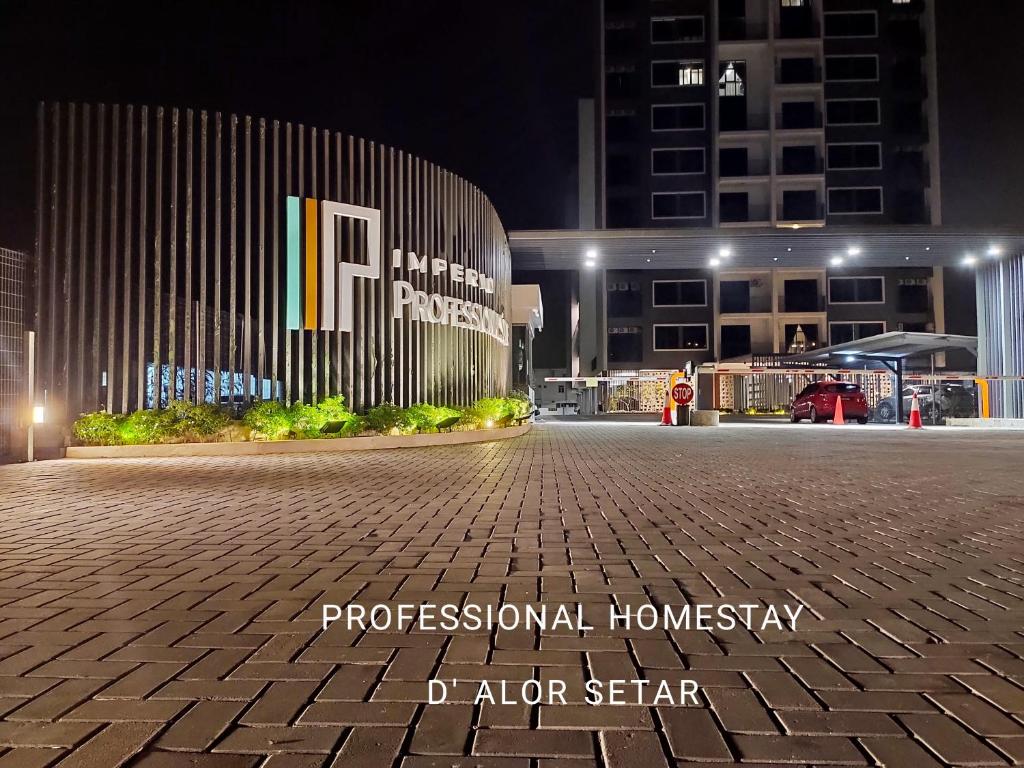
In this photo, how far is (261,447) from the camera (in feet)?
38.8

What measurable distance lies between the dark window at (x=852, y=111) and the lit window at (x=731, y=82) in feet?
20.6

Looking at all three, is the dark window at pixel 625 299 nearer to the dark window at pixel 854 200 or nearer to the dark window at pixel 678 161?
the dark window at pixel 678 161

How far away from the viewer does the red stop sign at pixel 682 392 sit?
2320cm

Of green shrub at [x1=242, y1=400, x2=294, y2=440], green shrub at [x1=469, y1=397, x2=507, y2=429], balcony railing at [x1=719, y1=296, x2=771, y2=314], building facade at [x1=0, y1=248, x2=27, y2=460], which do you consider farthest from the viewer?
balcony railing at [x1=719, y1=296, x2=771, y2=314]

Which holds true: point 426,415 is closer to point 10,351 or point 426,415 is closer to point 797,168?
point 10,351

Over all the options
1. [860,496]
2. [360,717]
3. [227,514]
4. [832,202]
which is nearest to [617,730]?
[360,717]

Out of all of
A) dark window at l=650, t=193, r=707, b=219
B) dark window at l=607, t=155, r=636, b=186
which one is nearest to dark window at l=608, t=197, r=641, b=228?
dark window at l=650, t=193, r=707, b=219

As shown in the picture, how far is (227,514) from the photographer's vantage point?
19.8ft

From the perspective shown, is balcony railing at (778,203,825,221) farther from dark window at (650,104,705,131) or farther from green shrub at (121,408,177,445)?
green shrub at (121,408,177,445)

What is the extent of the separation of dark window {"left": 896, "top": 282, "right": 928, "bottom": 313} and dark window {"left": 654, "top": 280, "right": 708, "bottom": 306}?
13.3m

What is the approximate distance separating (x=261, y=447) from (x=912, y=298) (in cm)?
4791

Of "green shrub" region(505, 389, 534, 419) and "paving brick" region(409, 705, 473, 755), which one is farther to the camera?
"green shrub" region(505, 389, 534, 419)

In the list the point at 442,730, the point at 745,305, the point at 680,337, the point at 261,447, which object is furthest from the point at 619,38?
the point at 442,730

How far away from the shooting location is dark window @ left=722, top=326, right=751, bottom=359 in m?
47.1
